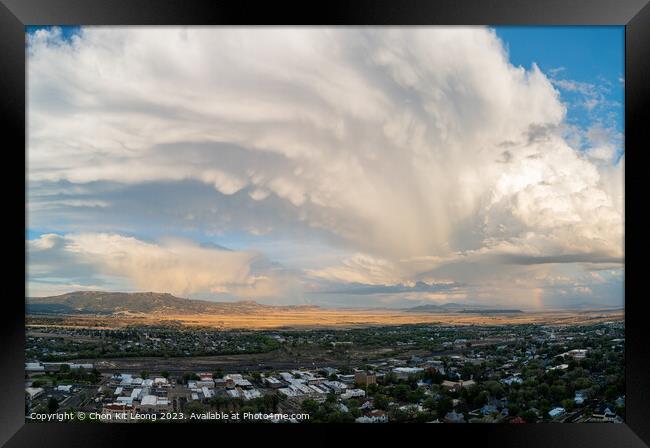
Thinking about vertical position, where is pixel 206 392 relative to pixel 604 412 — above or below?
above

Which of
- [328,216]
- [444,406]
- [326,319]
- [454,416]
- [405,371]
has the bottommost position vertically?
[454,416]

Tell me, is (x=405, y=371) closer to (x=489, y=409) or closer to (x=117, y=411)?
(x=489, y=409)

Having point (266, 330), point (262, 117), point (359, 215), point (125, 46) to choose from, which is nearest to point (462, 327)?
point (359, 215)

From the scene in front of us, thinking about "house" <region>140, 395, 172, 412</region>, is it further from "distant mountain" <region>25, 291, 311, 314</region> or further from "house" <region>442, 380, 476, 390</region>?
"house" <region>442, 380, 476, 390</region>

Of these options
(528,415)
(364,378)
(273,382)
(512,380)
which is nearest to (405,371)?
(364,378)

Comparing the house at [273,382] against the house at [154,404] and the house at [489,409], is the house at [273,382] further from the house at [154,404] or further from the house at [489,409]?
the house at [489,409]
